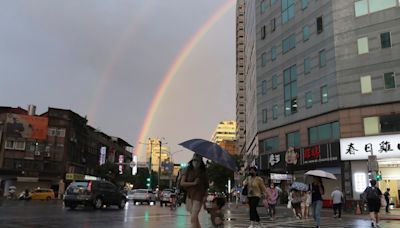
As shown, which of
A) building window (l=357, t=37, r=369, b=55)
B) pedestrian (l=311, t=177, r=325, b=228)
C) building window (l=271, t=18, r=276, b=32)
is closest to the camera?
pedestrian (l=311, t=177, r=325, b=228)

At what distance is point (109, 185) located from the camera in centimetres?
2728

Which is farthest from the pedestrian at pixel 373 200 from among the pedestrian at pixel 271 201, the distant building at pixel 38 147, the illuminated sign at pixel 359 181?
the distant building at pixel 38 147

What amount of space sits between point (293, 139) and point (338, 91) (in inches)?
333

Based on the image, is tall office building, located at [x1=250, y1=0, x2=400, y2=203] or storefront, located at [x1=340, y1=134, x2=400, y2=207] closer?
storefront, located at [x1=340, y1=134, x2=400, y2=207]

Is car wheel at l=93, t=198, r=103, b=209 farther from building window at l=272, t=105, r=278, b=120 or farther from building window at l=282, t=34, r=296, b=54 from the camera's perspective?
building window at l=282, t=34, r=296, b=54

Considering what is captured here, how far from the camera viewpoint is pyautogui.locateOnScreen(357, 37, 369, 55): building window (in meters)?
36.6

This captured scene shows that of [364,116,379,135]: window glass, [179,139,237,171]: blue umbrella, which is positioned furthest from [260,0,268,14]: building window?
[179,139,237,171]: blue umbrella

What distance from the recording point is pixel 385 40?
35.6 metres

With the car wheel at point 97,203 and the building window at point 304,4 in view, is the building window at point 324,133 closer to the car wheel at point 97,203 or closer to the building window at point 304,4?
the building window at point 304,4

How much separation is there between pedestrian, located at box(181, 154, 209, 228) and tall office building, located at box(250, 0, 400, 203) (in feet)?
93.7

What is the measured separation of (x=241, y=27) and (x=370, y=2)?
11542cm

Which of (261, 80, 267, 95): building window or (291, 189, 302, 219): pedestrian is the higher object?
(261, 80, 267, 95): building window

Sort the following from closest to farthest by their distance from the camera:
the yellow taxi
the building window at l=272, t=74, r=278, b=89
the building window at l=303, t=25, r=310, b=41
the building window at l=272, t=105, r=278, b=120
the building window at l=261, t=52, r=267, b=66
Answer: the building window at l=303, t=25, r=310, b=41 < the building window at l=272, t=105, r=278, b=120 < the building window at l=272, t=74, r=278, b=89 < the building window at l=261, t=52, r=267, b=66 < the yellow taxi

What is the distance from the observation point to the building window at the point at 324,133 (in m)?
37.7
